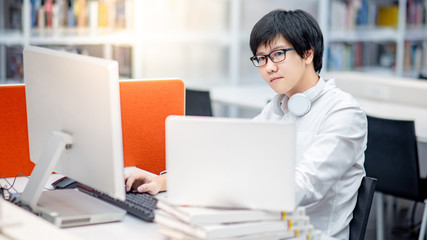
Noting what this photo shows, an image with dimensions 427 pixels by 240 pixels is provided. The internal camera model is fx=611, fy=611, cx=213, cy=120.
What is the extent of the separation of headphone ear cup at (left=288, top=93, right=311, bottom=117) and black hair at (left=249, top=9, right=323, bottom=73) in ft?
0.40

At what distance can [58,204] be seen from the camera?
1634 millimetres

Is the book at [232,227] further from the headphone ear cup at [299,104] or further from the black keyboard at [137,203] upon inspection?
the headphone ear cup at [299,104]

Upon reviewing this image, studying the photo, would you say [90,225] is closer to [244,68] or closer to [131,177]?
[131,177]

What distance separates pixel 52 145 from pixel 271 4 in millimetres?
3923

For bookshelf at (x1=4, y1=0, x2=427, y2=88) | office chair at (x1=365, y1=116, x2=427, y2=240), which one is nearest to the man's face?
office chair at (x1=365, y1=116, x2=427, y2=240)

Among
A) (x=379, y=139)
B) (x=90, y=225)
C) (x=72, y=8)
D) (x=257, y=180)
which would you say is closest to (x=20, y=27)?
(x=72, y=8)

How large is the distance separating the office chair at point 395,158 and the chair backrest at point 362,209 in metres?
1.05

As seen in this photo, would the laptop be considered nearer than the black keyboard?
Yes

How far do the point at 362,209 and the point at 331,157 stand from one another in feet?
0.64

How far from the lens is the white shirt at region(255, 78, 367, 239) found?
1.56m

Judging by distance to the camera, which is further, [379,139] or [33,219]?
[379,139]

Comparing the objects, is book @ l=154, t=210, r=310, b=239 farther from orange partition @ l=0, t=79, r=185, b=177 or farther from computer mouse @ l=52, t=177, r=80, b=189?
orange partition @ l=0, t=79, r=185, b=177

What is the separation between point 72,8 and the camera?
425 centimetres

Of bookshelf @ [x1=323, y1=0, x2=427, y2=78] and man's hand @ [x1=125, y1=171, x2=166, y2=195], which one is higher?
bookshelf @ [x1=323, y1=0, x2=427, y2=78]
